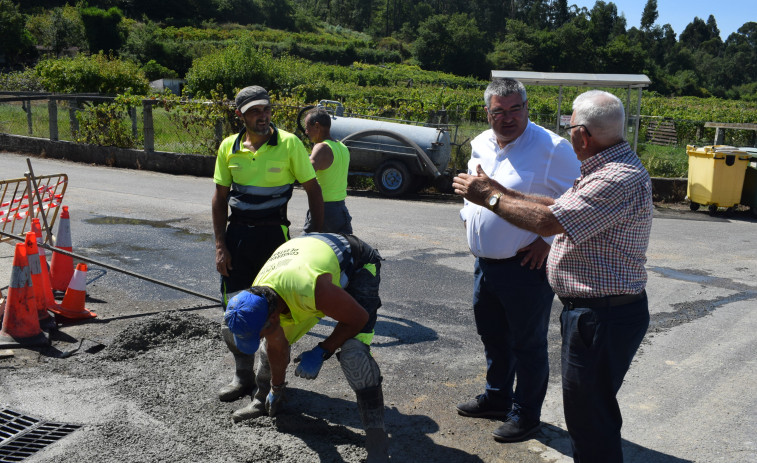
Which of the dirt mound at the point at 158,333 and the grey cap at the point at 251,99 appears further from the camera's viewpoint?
the dirt mound at the point at 158,333

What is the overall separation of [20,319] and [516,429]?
3736mm

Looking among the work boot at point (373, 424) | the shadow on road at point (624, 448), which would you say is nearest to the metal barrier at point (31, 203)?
the work boot at point (373, 424)

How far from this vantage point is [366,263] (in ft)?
12.7

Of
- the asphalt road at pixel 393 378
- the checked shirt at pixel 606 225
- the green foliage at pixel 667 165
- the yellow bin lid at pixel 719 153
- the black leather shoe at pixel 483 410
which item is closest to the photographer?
the checked shirt at pixel 606 225

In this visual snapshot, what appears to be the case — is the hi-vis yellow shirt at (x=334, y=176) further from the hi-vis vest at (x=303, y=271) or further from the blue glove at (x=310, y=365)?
the blue glove at (x=310, y=365)

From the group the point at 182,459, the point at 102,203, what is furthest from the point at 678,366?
the point at 102,203

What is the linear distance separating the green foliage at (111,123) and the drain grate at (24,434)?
44.5ft

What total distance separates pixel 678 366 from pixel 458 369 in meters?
1.64

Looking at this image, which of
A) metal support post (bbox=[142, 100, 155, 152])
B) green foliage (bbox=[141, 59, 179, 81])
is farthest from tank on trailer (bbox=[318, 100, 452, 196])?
green foliage (bbox=[141, 59, 179, 81])

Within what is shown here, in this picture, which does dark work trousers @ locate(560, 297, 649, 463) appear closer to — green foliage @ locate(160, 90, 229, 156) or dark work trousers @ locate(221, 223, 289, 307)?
dark work trousers @ locate(221, 223, 289, 307)

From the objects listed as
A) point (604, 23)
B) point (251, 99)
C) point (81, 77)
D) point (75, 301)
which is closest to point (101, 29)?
point (81, 77)

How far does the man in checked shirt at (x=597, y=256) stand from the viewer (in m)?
2.83

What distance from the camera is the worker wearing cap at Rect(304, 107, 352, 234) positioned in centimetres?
573

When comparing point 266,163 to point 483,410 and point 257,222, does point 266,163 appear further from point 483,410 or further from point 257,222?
point 483,410
